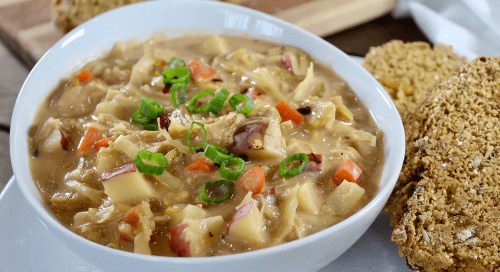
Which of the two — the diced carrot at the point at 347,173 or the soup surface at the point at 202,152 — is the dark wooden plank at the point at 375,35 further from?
the diced carrot at the point at 347,173

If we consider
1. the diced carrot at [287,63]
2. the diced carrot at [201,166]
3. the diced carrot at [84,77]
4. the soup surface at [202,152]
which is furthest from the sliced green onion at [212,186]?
the diced carrot at [84,77]

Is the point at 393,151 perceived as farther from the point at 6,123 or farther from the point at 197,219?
the point at 6,123

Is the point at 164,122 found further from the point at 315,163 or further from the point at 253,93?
the point at 315,163

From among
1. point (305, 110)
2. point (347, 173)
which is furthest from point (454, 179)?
point (305, 110)

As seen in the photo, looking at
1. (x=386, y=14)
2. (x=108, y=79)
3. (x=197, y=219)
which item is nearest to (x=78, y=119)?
(x=108, y=79)

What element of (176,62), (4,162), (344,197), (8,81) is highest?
(176,62)

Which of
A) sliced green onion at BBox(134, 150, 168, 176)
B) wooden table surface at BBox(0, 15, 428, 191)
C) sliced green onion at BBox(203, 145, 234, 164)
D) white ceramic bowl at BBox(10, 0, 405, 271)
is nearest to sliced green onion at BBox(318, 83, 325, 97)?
white ceramic bowl at BBox(10, 0, 405, 271)
